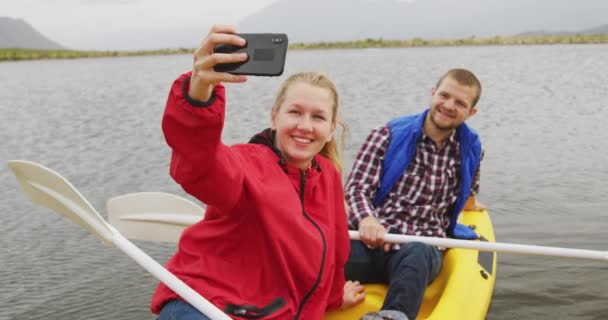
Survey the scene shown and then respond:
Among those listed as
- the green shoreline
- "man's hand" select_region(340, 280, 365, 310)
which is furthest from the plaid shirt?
the green shoreline

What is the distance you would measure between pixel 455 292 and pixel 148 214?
6.14 feet

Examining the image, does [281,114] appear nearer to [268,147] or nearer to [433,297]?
[268,147]

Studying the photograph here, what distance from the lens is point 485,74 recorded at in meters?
19.8

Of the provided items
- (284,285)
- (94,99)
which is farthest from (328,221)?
(94,99)

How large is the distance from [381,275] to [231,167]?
→ 162 cm

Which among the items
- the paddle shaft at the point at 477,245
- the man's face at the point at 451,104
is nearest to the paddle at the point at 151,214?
the paddle shaft at the point at 477,245

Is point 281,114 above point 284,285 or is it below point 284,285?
above

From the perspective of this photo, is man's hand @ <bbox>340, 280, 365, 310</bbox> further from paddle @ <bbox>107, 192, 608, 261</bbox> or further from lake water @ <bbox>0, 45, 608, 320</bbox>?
lake water @ <bbox>0, 45, 608, 320</bbox>

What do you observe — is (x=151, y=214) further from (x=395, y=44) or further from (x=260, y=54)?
(x=395, y=44)

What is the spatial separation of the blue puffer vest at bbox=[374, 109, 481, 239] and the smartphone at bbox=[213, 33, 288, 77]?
1819 millimetres

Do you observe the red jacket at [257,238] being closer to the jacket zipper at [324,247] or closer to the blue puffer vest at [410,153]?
the jacket zipper at [324,247]

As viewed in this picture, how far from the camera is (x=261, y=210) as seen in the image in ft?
6.70

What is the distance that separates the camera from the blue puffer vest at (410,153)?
3.42m

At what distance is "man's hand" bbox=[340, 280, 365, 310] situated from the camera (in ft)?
9.40
